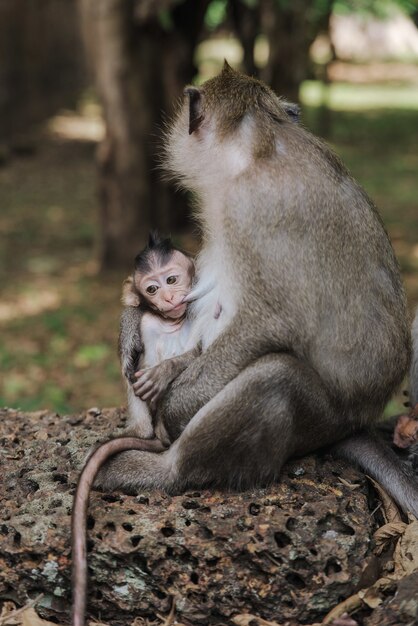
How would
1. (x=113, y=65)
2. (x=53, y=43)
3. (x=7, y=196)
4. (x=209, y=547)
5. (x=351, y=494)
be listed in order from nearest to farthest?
(x=209, y=547)
(x=351, y=494)
(x=113, y=65)
(x=7, y=196)
(x=53, y=43)

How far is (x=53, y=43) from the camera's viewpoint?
2144cm

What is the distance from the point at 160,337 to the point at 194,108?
3.29 ft

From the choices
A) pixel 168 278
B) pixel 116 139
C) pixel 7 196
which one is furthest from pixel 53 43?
pixel 168 278

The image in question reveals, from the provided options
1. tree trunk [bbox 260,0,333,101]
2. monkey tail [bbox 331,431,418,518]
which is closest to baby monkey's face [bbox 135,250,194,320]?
monkey tail [bbox 331,431,418,518]

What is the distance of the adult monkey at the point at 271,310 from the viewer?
3.60 metres

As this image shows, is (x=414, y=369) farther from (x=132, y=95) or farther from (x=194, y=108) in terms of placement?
(x=132, y=95)

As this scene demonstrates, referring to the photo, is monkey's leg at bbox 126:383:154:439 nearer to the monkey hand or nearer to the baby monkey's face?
the monkey hand

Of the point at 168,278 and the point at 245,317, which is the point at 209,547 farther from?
the point at 168,278

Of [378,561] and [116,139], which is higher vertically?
[116,139]

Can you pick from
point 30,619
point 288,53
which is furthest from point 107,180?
point 30,619

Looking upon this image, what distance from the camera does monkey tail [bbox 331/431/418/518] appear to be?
391 cm

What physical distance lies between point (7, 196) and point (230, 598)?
39.8 feet

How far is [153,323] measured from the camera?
408 centimetres

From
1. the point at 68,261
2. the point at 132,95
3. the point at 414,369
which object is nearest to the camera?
the point at 414,369
